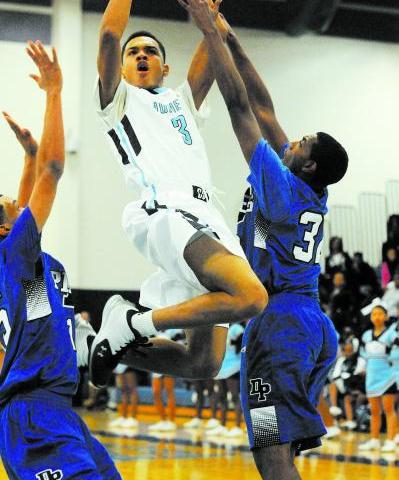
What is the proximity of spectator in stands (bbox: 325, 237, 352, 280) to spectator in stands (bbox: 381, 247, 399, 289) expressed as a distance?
0.73 metres

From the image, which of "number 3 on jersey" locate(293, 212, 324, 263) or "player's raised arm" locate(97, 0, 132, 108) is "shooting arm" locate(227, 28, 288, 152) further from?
"player's raised arm" locate(97, 0, 132, 108)

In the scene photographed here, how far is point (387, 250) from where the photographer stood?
60.1 ft

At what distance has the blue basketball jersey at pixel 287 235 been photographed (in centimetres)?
516

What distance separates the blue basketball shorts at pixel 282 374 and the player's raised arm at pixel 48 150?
150 centimetres

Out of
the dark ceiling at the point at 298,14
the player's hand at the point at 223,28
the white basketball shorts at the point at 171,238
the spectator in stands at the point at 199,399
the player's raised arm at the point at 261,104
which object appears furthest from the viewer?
the dark ceiling at the point at 298,14

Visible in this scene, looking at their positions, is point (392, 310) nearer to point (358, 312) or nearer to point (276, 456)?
point (358, 312)

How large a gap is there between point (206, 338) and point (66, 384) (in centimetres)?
106

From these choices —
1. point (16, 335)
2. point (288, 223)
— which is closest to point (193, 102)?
point (288, 223)

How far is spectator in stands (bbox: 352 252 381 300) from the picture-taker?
57.4 ft

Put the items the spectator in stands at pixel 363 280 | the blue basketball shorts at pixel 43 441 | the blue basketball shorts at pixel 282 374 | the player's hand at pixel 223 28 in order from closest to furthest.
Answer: the blue basketball shorts at pixel 43 441 < the blue basketball shorts at pixel 282 374 < the player's hand at pixel 223 28 < the spectator in stands at pixel 363 280

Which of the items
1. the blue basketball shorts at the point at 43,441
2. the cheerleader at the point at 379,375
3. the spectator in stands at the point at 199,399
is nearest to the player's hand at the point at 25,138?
the blue basketball shorts at the point at 43,441

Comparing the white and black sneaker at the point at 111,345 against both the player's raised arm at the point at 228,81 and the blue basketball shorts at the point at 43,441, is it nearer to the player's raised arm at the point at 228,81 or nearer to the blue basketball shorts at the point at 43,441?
the blue basketball shorts at the point at 43,441

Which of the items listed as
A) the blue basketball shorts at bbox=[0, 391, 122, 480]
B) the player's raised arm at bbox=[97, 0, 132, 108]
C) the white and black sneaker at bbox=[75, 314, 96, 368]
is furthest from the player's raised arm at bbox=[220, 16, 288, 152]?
the blue basketball shorts at bbox=[0, 391, 122, 480]

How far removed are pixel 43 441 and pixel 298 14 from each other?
18.1 m
